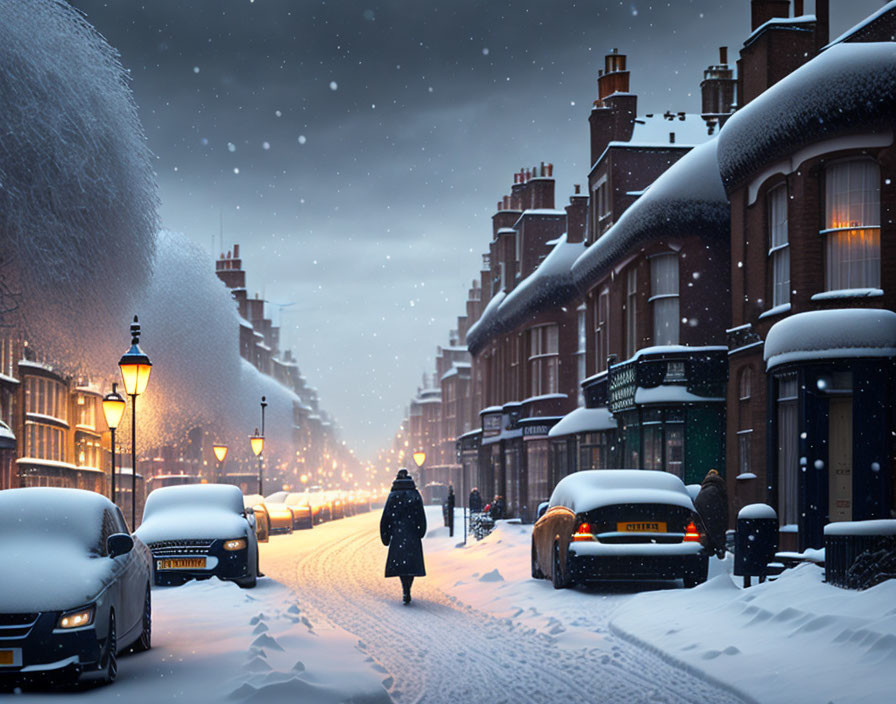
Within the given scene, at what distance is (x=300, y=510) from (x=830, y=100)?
31.6 meters

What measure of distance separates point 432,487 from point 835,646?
92765mm

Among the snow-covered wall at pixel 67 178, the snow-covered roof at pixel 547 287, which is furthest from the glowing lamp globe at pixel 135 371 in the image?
the snow-covered roof at pixel 547 287

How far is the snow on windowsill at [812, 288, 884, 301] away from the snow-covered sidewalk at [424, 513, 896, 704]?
4.72 m

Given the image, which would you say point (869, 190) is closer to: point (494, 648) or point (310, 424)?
point (494, 648)

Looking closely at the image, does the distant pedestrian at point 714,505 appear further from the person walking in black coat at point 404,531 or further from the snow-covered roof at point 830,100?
the snow-covered roof at point 830,100

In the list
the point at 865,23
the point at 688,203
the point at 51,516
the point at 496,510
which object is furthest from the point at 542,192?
the point at 51,516

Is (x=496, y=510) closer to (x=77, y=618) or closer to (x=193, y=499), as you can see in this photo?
(x=193, y=499)

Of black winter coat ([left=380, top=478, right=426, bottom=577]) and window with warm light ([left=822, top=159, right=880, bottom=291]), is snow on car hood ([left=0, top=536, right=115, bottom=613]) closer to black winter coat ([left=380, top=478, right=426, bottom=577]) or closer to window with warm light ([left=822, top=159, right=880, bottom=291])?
black winter coat ([left=380, top=478, right=426, bottom=577])

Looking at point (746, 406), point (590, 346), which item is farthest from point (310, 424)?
point (746, 406)

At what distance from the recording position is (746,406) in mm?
23375

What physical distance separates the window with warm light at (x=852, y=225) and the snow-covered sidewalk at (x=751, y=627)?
525 centimetres

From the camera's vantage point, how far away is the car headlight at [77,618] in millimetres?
7820

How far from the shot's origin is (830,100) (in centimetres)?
1838

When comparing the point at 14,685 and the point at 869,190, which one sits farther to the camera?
the point at 869,190
